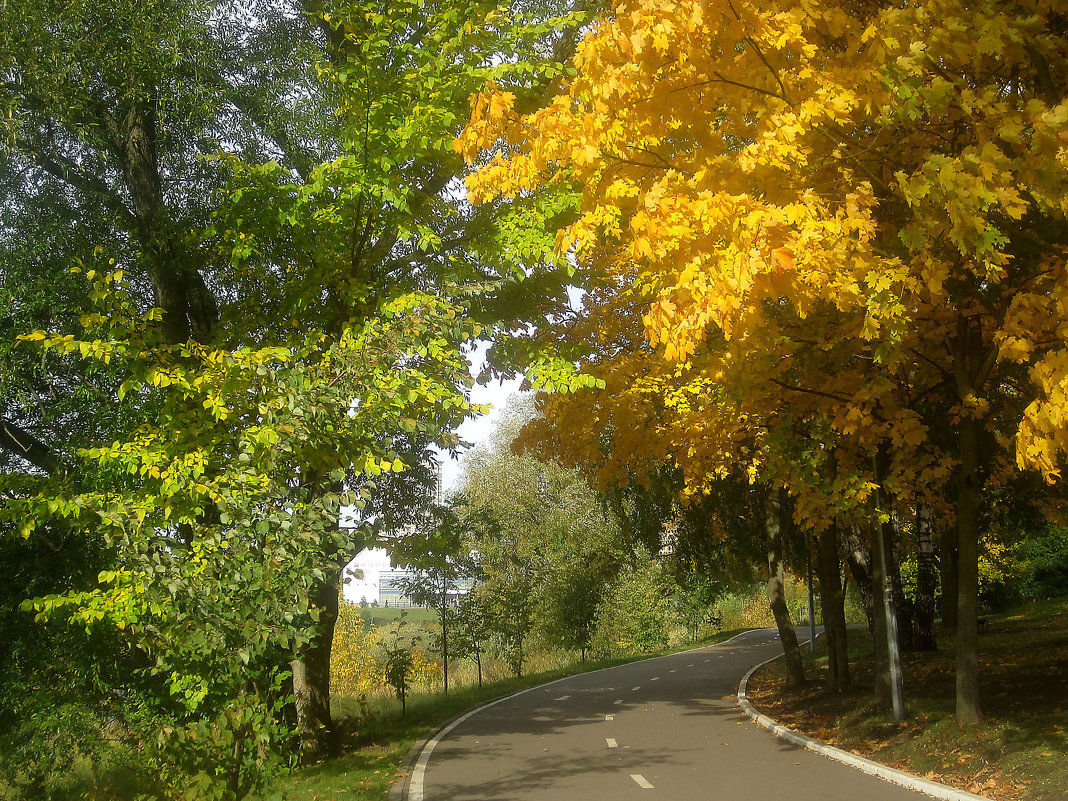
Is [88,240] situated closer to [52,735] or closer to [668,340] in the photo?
[52,735]

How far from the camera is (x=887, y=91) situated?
806 centimetres

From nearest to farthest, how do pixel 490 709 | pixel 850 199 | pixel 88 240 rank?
pixel 850 199
pixel 88 240
pixel 490 709

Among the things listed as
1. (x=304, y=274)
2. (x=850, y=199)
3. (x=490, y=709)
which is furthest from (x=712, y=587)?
(x=850, y=199)

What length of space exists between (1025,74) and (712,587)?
2685cm

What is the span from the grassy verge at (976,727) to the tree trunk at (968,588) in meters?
0.34

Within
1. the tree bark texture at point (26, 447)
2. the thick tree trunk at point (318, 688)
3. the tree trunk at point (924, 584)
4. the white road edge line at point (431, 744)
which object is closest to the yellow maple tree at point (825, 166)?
the white road edge line at point (431, 744)

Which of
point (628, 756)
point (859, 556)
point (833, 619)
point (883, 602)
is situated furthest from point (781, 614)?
point (628, 756)

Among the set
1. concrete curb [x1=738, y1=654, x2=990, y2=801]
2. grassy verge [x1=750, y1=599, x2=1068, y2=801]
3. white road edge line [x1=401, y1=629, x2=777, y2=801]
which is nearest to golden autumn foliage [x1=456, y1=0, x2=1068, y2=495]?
grassy verge [x1=750, y1=599, x2=1068, y2=801]

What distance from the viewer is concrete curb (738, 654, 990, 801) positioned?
9.08 meters

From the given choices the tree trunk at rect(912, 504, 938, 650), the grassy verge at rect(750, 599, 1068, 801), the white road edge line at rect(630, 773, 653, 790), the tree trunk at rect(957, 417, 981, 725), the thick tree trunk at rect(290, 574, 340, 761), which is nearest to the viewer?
the grassy verge at rect(750, 599, 1068, 801)

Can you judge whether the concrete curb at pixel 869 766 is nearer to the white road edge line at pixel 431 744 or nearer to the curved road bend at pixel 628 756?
the curved road bend at pixel 628 756

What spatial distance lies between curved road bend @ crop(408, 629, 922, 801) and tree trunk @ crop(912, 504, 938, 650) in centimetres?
456

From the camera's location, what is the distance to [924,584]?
20.2m

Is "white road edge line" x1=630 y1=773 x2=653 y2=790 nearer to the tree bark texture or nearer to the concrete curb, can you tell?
the concrete curb
